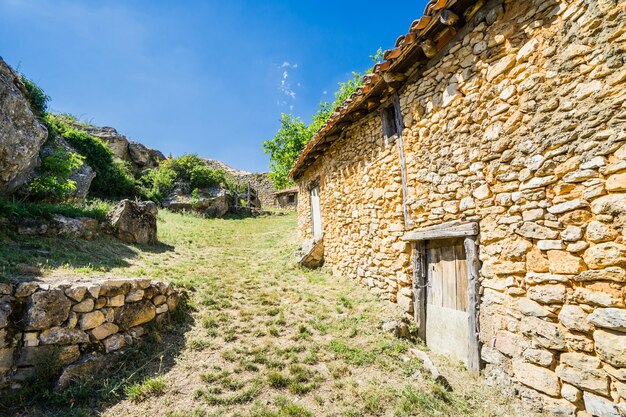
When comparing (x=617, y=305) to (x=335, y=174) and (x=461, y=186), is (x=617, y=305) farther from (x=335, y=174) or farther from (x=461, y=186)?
(x=335, y=174)

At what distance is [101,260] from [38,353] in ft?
9.16

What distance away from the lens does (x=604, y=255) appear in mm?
2453

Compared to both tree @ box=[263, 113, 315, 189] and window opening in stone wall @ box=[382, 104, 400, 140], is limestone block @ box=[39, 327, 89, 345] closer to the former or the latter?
window opening in stone wall @ box=[382, 104, 400, 140]

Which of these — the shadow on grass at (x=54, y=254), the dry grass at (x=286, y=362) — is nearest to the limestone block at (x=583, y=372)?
the dry grass at (x=286, y=362)

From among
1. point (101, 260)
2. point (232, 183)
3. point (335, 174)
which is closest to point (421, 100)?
point (335, 174)

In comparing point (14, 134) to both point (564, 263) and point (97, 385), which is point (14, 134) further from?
point (564, 263)

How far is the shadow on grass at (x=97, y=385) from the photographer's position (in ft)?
9.48

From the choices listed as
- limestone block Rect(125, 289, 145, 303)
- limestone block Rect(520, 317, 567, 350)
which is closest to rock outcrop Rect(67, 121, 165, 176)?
limestone block Rect(125, 289, 145, 303)

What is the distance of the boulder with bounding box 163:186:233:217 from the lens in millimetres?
17766

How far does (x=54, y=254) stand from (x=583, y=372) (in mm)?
7710

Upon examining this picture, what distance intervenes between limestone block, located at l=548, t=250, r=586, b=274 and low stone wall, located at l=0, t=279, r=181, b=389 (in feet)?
17.2

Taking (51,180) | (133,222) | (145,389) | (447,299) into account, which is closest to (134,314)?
(145,389)

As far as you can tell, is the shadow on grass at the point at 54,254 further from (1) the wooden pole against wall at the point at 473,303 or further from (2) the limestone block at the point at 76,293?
(1) the wooden pole against wall at the point at 473,303

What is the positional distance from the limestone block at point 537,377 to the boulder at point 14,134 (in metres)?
9.63
